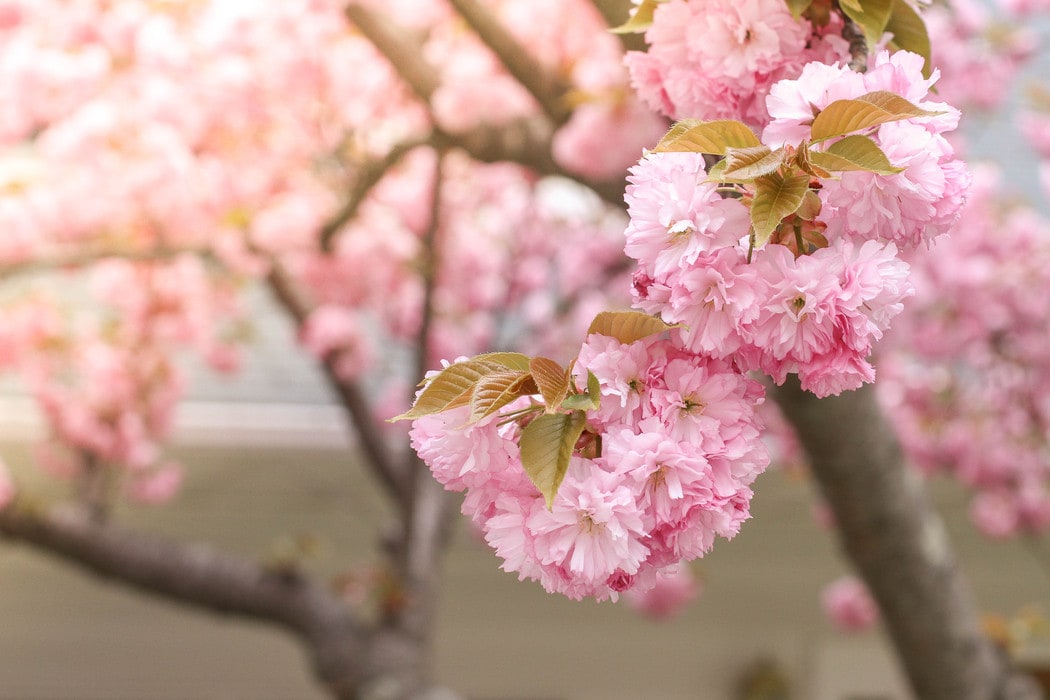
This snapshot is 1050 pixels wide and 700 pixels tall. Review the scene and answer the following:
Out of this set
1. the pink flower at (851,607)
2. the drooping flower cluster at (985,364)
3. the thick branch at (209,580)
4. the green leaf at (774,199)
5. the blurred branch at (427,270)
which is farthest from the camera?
the pink flower at (851,607)

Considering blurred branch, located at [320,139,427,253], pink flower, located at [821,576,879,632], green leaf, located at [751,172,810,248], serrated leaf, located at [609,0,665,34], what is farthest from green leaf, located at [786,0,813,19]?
pink flower, located at [821,576,879,632]

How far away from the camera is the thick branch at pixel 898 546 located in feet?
6.13

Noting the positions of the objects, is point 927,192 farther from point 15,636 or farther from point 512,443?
point 15,636

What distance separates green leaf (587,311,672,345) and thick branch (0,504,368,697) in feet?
8.20

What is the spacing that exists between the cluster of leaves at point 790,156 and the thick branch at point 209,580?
8.46 feet

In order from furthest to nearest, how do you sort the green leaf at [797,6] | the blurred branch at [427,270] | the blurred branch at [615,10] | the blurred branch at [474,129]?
the blurred branch at [427,270] < the blurred branch at [474,129] < the blurred branch at [615,10] < the green leaf at [797,6]

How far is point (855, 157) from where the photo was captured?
670mm

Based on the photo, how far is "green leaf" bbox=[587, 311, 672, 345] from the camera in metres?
0.70

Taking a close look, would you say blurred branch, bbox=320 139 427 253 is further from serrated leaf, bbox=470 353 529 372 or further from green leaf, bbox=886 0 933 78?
serrated leaf, bbox=470 353 529 372

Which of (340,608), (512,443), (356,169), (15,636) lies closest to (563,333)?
(356,169)

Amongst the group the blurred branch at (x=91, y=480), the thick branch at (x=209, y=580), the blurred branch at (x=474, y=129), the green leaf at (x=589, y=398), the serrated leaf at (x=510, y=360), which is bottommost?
the blurred branch at (x=91, y=480)

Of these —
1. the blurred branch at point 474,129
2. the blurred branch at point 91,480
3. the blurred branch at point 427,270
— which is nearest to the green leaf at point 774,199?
the blurred branch at point 474,129

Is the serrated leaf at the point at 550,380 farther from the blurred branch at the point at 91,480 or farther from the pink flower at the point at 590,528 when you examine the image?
the blurred branch at the point at 91,480

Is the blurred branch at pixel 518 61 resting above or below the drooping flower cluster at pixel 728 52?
below
